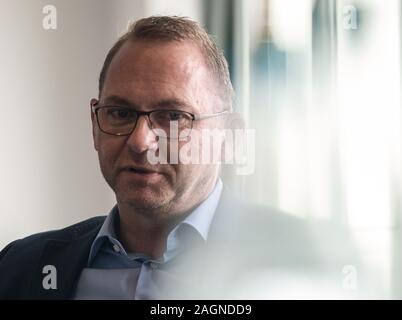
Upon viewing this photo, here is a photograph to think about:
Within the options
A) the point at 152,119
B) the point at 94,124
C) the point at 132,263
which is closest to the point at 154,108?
the point at 152,119

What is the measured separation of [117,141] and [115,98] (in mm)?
76

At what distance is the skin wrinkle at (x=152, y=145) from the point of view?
101cm

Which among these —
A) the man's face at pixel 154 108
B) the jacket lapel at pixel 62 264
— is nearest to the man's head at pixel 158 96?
the man's face at pixel 154 108

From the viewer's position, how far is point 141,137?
101 centimetres

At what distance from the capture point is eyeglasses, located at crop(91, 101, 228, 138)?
101 centimetres

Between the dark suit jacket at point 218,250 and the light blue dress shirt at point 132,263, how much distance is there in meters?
0.02

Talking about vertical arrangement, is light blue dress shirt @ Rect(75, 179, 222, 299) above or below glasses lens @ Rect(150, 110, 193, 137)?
below

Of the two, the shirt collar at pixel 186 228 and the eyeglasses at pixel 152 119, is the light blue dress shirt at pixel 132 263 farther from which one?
the eyeglasses at pixel 152 119

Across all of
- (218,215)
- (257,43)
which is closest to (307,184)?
(218,215)

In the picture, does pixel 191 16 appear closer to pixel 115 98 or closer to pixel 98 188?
pixel 115 98

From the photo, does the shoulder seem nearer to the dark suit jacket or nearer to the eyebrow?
the dark suit jacket

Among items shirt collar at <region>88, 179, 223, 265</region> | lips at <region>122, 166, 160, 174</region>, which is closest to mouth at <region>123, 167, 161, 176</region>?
lips at <region>122, 166, 160, 174</region>

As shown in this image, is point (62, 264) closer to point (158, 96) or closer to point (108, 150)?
point (108, 150)

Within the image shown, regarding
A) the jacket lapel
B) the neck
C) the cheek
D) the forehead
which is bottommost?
the jacket lapel
